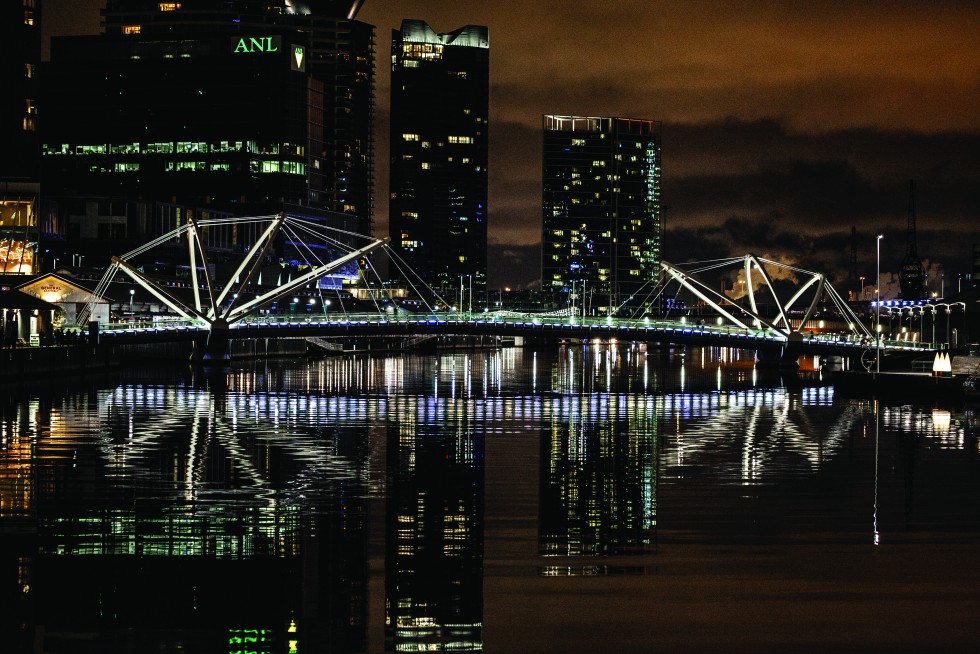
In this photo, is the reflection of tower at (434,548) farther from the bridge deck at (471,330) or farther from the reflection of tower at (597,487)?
the bridge deck at (471,330)

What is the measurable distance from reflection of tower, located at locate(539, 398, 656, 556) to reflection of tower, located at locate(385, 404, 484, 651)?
163 cm

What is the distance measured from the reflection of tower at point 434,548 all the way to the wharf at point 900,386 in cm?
3572

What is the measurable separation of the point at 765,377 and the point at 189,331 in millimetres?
43303

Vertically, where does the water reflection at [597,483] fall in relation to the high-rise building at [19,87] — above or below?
below

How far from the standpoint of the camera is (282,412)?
59.2 meters

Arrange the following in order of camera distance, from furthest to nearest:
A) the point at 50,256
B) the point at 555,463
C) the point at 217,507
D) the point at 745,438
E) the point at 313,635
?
the point at 50,256, the point at 745,438, the point at 555,463, the point at 217,507, the point at 313,635

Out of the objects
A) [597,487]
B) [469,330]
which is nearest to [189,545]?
[597,487]

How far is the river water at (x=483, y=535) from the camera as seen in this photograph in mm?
18359

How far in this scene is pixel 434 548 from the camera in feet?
79.4

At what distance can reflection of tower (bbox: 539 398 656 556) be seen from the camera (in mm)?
25344

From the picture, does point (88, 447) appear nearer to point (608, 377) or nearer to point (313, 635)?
point (313, 635)

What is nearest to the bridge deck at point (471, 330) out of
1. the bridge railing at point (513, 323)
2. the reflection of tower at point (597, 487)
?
the bridge railing at point (513, 323)

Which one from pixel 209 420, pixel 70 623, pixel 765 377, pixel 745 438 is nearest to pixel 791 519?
pixel 70 623

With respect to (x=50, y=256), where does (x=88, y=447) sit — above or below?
below
